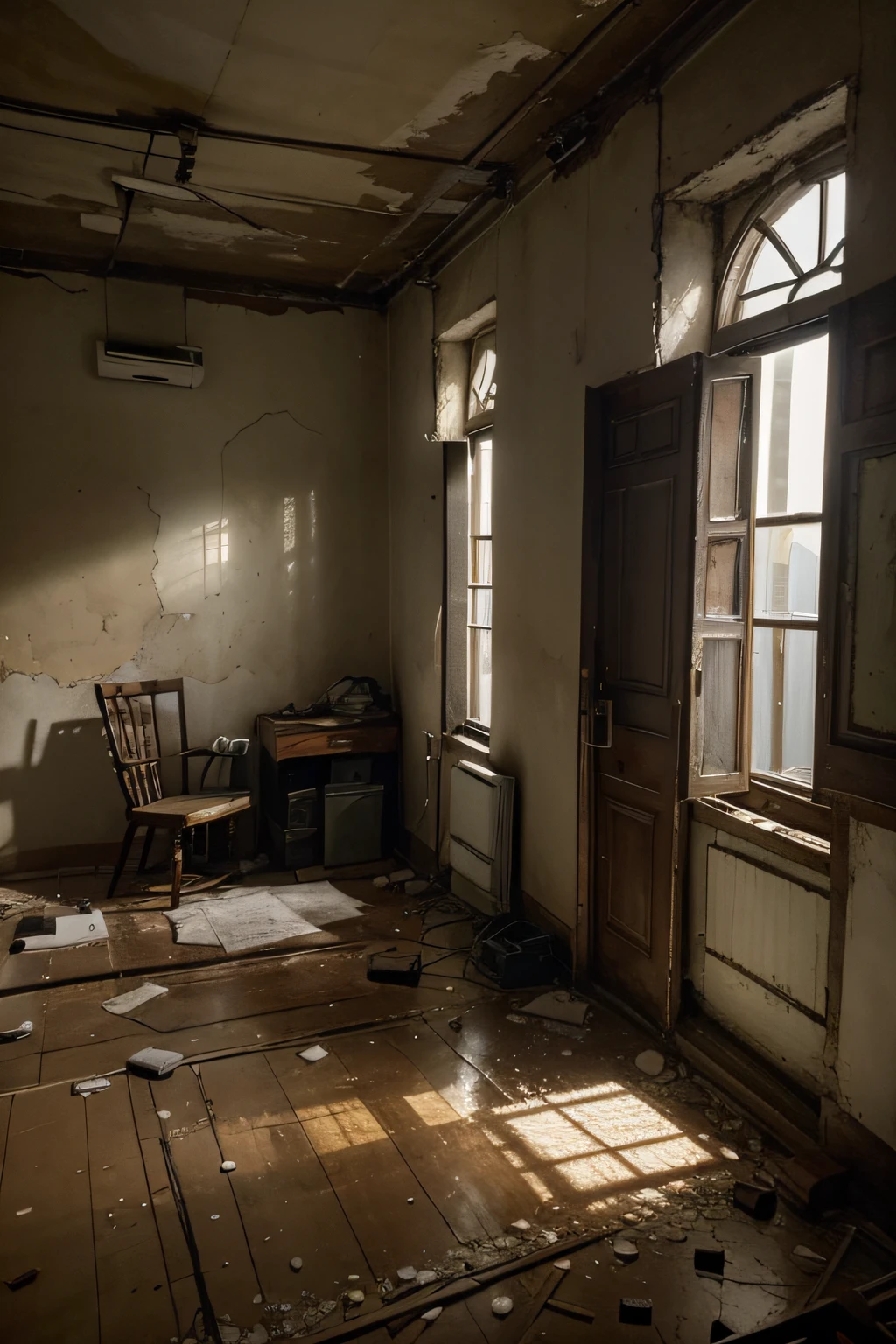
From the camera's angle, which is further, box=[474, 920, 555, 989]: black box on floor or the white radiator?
the white radiator

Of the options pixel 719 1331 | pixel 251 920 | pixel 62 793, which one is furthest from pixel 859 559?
pixel 62 793

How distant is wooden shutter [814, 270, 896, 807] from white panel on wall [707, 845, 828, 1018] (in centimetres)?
51

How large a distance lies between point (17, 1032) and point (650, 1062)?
2.19 meters

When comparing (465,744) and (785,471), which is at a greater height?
(785,471)

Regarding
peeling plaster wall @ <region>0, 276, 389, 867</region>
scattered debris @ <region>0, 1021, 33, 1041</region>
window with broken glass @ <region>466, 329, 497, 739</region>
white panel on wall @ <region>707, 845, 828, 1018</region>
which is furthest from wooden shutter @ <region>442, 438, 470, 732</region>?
scattered debris @ <region>0, 1021, 33, 1041</region>

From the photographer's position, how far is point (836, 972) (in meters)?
→ 2.29

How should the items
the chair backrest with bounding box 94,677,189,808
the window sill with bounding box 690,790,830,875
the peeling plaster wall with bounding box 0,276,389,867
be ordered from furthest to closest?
the peeling plaster wall with bounding box 0,276,389,867 < the chair backrest with bounding box 94,677,189,808 < the window sill with bounding box 690,790,830,875

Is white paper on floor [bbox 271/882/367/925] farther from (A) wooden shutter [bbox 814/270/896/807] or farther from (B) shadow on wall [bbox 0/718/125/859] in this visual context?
(A) wooden shutter [bbox 814/270/896/807]

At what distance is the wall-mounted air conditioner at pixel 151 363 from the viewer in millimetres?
4867

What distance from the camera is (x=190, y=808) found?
4582 millimetres

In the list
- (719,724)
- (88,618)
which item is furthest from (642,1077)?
(88,618)

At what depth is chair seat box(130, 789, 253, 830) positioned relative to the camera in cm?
447

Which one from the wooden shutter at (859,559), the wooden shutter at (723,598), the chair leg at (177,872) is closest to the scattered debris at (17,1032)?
the chair leg at (177,872)

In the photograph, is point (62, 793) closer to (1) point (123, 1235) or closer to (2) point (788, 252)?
(1) point (123, 1235)
